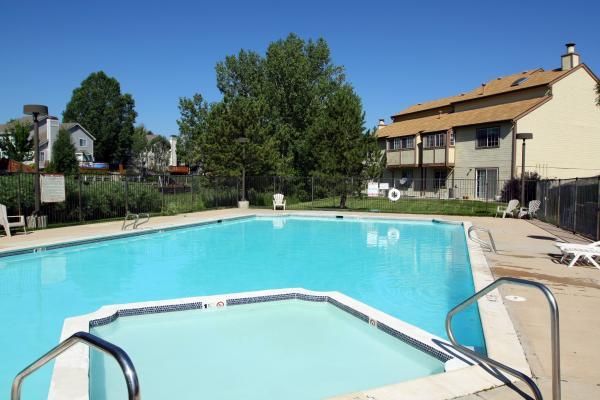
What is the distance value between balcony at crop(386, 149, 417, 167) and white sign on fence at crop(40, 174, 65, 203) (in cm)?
2529

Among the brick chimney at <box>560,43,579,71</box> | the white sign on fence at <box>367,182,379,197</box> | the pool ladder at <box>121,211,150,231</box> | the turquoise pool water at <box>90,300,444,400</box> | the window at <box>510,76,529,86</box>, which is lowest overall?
the turquoise pool water at <box>90,300,444,400</box>

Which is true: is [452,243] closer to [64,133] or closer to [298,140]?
[298,140]

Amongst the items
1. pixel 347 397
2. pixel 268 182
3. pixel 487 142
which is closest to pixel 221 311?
pixel 347 397

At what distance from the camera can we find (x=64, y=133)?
45.2m

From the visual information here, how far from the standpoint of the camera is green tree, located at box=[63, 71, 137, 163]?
67.8 metres

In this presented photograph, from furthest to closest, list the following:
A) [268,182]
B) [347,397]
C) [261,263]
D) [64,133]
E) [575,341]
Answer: [64,133]
[268,182]
[261,263]
[575,341]
[347,397]

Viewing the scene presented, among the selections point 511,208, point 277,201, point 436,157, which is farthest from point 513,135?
point 277,201

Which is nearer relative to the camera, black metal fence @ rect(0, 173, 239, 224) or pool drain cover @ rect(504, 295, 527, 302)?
pool drain cover @ rect(504, 295, 527, 302)

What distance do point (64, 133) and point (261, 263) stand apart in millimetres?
42165

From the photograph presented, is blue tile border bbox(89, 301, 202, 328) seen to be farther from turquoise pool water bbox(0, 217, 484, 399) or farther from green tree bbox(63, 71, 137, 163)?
green tree bbox(63, 71, 137, 163)

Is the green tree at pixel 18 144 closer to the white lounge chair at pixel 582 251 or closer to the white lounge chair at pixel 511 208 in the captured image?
the white lounge chair at pixel 511 208

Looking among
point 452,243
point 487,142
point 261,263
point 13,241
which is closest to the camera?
point 261,263

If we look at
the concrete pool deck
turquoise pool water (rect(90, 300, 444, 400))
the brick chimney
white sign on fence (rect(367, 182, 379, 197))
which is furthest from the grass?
turquoise pool water (rect(90, 300, 444, 400))

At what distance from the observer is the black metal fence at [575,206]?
12.3 metres
